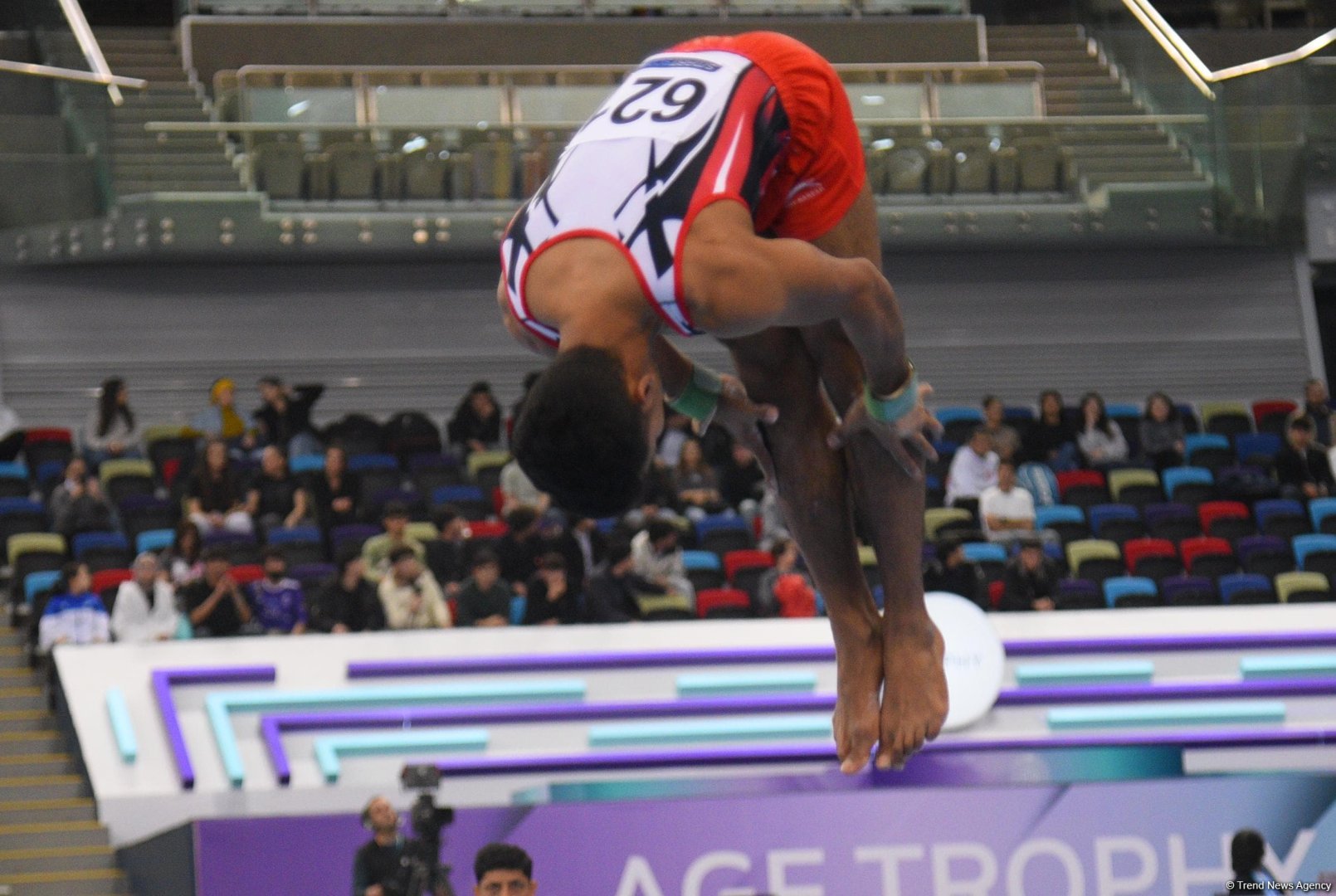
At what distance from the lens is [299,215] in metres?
13.3

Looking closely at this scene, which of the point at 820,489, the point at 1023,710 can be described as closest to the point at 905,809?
the point at 1023,710

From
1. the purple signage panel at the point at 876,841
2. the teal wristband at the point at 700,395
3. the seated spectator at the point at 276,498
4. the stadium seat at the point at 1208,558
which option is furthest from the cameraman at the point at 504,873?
the stadium seat at the point at 1208,558

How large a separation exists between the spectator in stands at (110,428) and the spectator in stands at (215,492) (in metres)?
1.21

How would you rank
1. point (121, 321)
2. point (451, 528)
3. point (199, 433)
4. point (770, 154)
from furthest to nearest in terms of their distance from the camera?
point (121, 321) → point (199, 433) → point (451, 528) → point (770, 154)

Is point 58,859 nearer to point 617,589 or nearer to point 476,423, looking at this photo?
point 617,589

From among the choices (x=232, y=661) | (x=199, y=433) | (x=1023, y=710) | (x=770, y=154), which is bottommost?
(x=1023, y=710)

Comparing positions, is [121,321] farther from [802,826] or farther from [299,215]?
[802,826]

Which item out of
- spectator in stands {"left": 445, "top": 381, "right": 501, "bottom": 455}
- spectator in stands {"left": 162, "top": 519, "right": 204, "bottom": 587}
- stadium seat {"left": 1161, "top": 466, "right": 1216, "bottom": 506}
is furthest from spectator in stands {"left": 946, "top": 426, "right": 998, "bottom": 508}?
spectator in stands {"left": 162, "top": 519, "right": 204, "bottom": 587}

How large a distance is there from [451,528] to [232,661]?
1.40 metres

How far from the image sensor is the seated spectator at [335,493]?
35.1ft

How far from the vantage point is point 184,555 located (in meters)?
10.0

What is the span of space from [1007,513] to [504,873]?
21.3 ft

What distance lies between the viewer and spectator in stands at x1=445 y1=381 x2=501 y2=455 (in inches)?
482

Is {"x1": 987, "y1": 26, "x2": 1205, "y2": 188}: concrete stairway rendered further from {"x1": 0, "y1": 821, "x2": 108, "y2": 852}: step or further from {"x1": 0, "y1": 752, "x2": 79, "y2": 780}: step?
{"x1": 0, "y1": 821, "x2": 108, "y2": 852}: step
